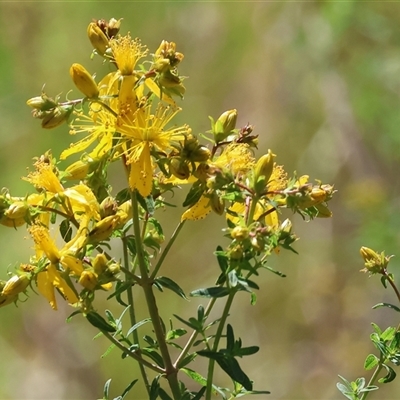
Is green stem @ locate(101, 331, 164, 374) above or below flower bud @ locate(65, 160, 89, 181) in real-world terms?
below

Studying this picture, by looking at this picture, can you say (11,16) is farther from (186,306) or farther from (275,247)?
(275,247)

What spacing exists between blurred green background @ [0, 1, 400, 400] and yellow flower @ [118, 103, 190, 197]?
187 centimetres

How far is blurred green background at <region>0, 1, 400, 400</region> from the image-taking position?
2.90 meters

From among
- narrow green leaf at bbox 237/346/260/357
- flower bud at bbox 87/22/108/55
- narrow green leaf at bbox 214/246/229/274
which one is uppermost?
flower bud at bbox 87/22/108/55

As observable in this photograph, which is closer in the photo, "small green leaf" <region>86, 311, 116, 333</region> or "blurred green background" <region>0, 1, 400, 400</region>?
"small green leaf" <region>86, 311, 116, 333</region>

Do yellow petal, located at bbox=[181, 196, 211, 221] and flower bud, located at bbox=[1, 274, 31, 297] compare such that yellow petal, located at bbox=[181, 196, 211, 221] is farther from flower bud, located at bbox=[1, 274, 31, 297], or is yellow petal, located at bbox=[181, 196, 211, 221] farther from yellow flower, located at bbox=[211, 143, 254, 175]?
flower bud, located at bbox=[1, 274, 31, 297]

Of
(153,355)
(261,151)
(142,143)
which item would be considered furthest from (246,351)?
(261,151)

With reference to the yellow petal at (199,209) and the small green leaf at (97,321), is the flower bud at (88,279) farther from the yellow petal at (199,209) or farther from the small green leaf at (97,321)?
the yellow petal at (199,209)

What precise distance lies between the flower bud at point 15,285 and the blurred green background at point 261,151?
1.88 metres

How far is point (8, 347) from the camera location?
3.09 metres

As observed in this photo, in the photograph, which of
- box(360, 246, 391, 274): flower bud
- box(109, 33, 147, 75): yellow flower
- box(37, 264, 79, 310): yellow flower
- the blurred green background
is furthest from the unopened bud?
the blurred green background

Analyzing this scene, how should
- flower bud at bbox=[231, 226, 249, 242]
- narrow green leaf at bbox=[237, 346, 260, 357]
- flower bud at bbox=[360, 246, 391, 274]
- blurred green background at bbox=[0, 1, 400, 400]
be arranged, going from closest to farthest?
flower bud at bbox=[231, 226, 249, 242] → narrow green leaf at bbox=[237, 346, 260, 357] → flower bud at bbox=[360, 246, 391, 274] → blurred green background at bbox=[0, 1, 400, 400]

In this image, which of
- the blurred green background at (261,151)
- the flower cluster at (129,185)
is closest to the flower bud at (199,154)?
the flower cluster at (129,185)

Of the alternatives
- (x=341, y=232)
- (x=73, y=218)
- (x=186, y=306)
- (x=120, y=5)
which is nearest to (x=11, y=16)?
(x=120, y=5)
